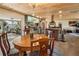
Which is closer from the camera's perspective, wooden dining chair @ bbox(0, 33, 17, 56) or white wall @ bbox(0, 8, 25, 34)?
white wall @ bbox(0, 8, 25, 34)

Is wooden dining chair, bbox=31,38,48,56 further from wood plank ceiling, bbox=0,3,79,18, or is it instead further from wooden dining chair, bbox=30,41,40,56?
wood plank ceiling, bbox=0,3,79,18

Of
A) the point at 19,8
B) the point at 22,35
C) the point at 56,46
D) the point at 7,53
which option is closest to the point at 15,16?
the point at 19,8

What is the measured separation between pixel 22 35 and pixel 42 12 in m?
0.49

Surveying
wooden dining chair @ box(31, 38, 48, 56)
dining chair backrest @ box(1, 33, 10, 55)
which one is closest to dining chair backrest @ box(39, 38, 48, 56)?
wooden dining chair @ box(31, 38, 48, 56)

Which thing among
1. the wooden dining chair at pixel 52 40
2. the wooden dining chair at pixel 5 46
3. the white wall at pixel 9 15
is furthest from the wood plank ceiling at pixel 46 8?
the wooden dining chair at pixel 5 46

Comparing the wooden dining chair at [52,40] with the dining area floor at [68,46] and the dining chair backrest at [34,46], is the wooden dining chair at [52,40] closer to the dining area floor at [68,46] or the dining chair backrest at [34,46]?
the dining area floor at [68,46]

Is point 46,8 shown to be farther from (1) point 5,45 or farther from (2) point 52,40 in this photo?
(1) point 5,45

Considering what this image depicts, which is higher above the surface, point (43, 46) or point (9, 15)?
point (9, 15)

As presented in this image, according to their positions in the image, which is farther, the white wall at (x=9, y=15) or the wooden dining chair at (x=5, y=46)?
the wooden dining chair at (x=5, y=46)

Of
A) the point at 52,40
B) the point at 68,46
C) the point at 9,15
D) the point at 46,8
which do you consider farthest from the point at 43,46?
the point at 9,15

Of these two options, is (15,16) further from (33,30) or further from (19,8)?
(33,30)

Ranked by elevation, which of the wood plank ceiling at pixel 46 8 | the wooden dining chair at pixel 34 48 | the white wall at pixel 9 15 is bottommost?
the wooden dining chair at pixel 34 48

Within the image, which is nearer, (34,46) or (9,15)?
(9,15)

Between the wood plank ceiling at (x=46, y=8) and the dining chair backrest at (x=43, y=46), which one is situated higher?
the wood plank ceiling at (x=46, y=8)
